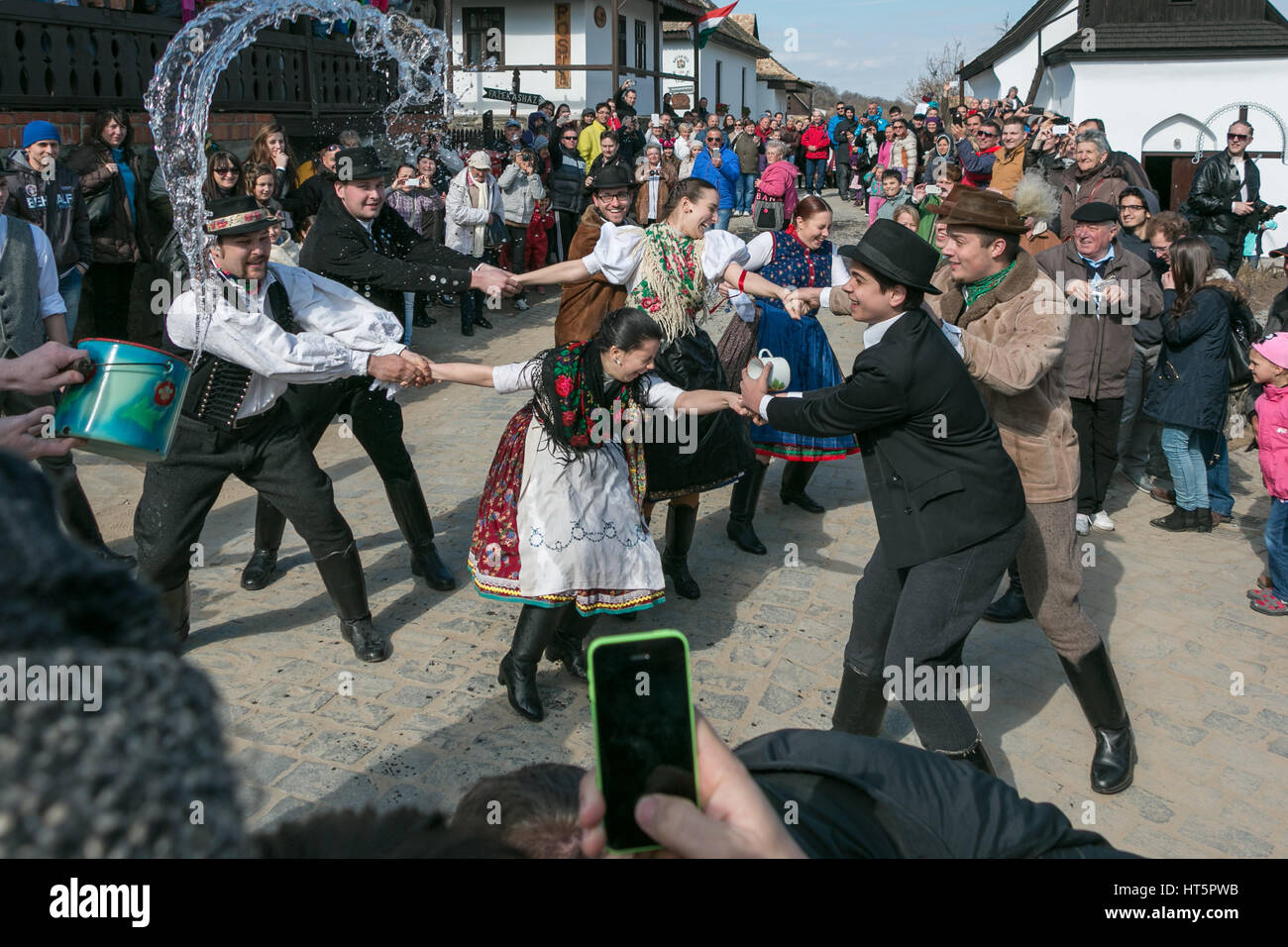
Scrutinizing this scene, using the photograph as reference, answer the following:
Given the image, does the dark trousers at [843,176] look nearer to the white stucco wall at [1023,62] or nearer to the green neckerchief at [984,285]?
the white stucco wall at [1023,62]

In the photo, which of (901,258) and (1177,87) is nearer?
(901,258)

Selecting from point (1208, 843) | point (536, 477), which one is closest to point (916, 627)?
point (1208, 843)

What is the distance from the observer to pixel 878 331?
3.86 meters

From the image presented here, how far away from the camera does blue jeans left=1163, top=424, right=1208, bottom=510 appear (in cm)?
712

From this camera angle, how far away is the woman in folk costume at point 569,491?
4.58 m

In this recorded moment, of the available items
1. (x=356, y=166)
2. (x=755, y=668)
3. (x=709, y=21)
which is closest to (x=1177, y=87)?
(x=709, y=21)

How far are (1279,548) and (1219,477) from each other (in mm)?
1652

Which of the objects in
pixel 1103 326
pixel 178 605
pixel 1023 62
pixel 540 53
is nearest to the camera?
pixel 178 605

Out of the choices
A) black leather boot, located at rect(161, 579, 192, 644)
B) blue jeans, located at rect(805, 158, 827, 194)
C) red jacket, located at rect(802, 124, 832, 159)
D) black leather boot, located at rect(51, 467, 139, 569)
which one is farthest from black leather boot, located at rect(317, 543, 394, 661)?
red jacket, located at rect(802, 124, 832, 159)

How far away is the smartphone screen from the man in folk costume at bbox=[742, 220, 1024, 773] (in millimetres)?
2411

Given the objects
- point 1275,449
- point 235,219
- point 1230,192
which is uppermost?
point 1230,192

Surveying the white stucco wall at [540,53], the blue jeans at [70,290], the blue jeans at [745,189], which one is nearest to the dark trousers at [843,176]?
the blue jeans at [745,189]

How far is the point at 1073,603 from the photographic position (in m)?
4.31

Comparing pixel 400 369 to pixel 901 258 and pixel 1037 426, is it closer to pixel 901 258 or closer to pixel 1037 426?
pixel 901 258
